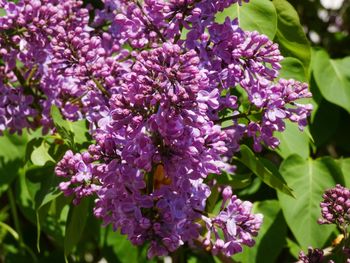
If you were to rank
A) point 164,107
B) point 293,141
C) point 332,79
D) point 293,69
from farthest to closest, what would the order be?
point 332,79
point 293,141
point 293,69
point 164,107

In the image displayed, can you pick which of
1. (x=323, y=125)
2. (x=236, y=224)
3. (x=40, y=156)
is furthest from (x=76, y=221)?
(x=323, y=125)

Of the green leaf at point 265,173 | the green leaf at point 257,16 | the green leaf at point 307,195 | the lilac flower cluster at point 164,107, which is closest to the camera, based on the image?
the lilac flower cluster at point 164,107

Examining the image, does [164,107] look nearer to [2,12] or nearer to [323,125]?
[2,12]

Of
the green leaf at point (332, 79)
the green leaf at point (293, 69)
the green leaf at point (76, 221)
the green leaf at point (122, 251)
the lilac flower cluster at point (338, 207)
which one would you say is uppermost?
the green leaf at point (293, 69)

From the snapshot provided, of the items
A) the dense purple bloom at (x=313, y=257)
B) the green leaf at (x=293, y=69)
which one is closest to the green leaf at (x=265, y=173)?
the dense purple bloom at (x=313, y=257)

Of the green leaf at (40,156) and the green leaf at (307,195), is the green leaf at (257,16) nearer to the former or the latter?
the green leaf at (307,195)

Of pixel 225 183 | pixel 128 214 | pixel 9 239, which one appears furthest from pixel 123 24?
pixel 9 239
